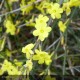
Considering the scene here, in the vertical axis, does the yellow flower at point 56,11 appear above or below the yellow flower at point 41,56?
above

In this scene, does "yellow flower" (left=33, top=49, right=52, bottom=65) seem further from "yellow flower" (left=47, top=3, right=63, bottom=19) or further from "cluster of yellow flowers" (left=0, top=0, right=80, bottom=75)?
"yellow flower" (left=47, top=3, right=63, bottom=19)

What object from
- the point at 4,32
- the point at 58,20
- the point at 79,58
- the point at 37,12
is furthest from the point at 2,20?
the point at 79,58

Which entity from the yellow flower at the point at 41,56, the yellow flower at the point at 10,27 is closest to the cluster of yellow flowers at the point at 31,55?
the yellow flower at the point at 41,56

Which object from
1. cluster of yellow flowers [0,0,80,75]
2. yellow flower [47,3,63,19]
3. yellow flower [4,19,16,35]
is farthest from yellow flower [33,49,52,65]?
yellow flower [4,19,16,35]

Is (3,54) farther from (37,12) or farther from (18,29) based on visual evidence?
(37,12)

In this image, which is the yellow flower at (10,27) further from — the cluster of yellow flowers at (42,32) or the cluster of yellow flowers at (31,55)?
the cluster of yellow flowers at (31,55)

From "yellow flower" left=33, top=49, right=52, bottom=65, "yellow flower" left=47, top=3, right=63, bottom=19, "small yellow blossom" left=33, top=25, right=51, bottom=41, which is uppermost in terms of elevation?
"yellow flower" left=47, top=3, right=63, bottom=19

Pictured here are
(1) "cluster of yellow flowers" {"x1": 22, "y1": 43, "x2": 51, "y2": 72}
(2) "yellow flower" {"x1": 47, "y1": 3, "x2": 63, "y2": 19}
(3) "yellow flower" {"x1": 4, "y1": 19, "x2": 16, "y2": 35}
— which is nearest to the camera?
(1) "cluster of yellow flowers" {"x1": 22, "y1": 43, "x2": 51, "y2": 72}

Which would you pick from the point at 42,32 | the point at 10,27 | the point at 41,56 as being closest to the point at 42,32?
the point at 42,32

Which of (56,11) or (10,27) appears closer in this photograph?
(56,11)

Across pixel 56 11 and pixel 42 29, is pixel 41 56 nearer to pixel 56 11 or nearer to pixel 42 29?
pixel 42 29

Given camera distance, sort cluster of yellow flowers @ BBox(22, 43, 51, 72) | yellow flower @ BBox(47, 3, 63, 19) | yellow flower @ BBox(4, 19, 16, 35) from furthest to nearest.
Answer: yellow flower @ BBox(4, 19, 16, 35) < yellow flower @ BBox(47, 3, 63, 19) < cluster of yellow flowers @ BBox(22, 43, 51, 72)
